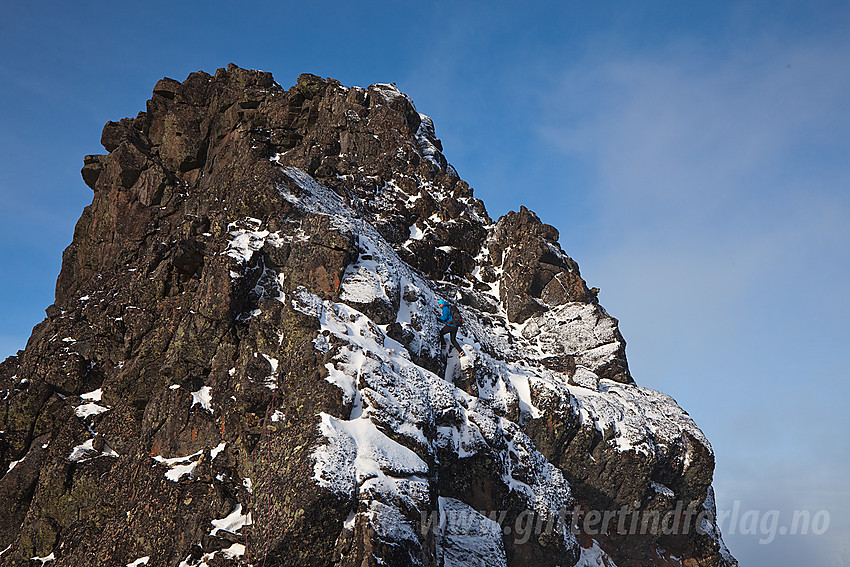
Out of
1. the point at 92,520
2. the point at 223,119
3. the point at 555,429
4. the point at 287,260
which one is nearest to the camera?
the point at 92,520

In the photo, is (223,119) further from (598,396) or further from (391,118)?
(598,396)

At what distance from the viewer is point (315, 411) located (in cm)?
3022

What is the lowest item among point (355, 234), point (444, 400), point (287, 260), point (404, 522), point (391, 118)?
point (404, 522)

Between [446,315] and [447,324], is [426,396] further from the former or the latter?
[447,324]

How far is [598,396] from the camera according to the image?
167ft

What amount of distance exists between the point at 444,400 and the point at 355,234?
12.4 metres

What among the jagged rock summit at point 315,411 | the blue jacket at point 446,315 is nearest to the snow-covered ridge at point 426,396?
the jagged rock summit at point 315,411

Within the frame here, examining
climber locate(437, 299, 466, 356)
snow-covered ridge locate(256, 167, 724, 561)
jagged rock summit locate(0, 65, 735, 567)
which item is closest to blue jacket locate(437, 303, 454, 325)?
climber locate(437, 299, 466, 356)

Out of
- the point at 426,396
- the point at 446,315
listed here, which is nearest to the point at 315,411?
the point at 426,396

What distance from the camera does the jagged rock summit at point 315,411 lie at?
28.5 m

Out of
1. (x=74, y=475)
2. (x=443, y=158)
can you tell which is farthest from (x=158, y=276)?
(x=443, y=158)

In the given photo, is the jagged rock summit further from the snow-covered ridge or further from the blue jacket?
the blue jacket

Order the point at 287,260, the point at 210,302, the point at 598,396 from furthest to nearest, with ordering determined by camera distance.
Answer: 1. the point at 598,396
2. the point at 287,260
3. the point at 210,302

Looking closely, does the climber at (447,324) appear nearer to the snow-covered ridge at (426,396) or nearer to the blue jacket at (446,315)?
the blue jacket at (446,315)
